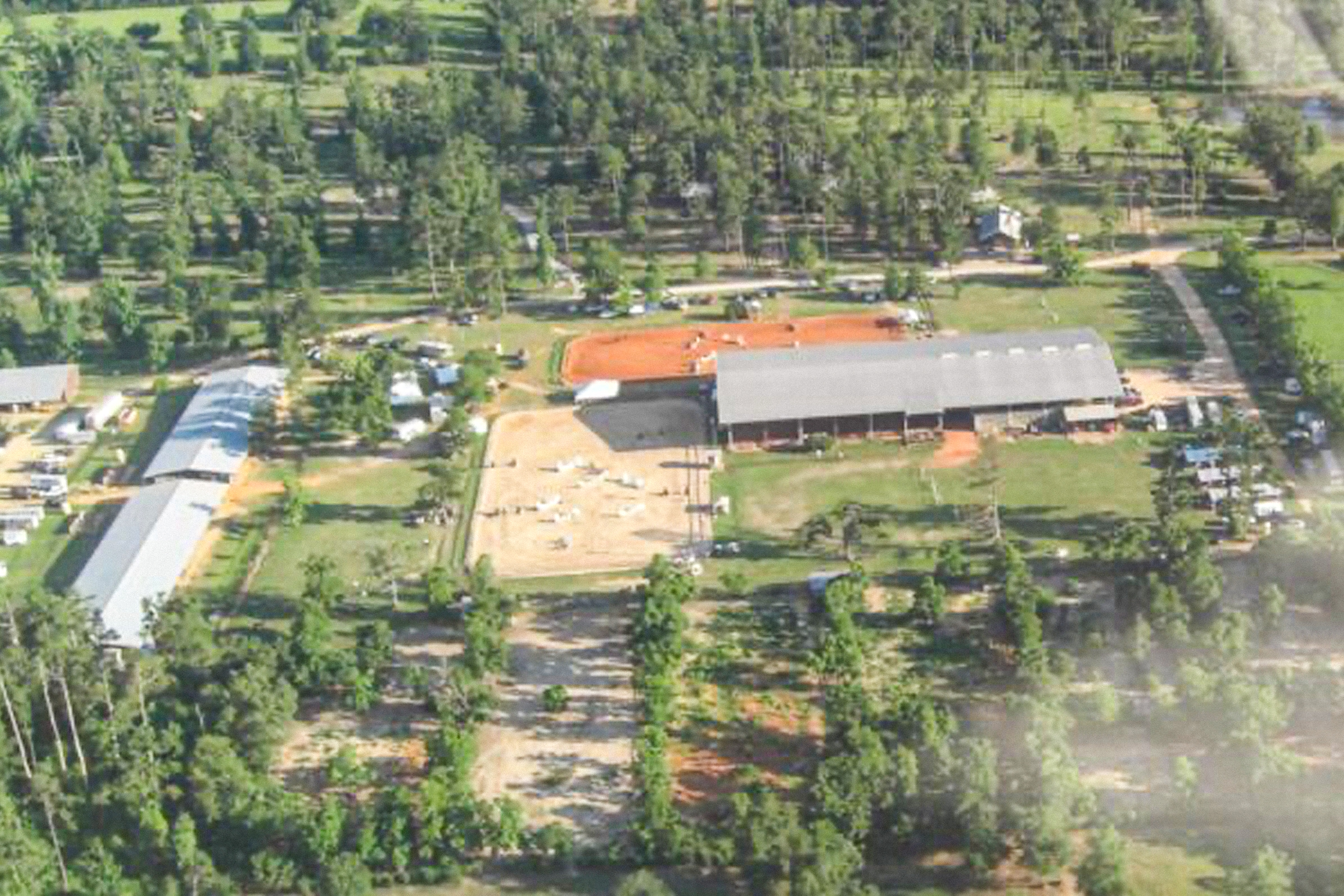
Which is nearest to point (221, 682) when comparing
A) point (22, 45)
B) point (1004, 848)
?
point (1004, 848)

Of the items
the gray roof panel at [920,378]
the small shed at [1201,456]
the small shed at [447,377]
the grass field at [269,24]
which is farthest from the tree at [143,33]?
the small shed at [1201,456]

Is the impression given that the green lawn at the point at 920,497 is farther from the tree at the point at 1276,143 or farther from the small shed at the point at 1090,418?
the tree at the point at 1276,143

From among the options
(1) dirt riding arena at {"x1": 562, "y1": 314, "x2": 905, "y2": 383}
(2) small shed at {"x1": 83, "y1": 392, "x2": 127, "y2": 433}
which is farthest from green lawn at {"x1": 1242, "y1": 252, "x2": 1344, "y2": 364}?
(2) small shed at {"x1": 83, "y1": 392, "x2": 127, "y2": 433}

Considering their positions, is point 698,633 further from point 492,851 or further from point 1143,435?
point 1143,435

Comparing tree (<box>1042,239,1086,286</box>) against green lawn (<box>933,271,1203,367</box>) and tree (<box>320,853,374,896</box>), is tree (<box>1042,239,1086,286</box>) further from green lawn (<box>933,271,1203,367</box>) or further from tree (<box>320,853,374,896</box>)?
tree (<box>320,853,374,896</box>)

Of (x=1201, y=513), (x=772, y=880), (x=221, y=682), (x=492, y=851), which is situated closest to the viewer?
(x=772, y=880)
